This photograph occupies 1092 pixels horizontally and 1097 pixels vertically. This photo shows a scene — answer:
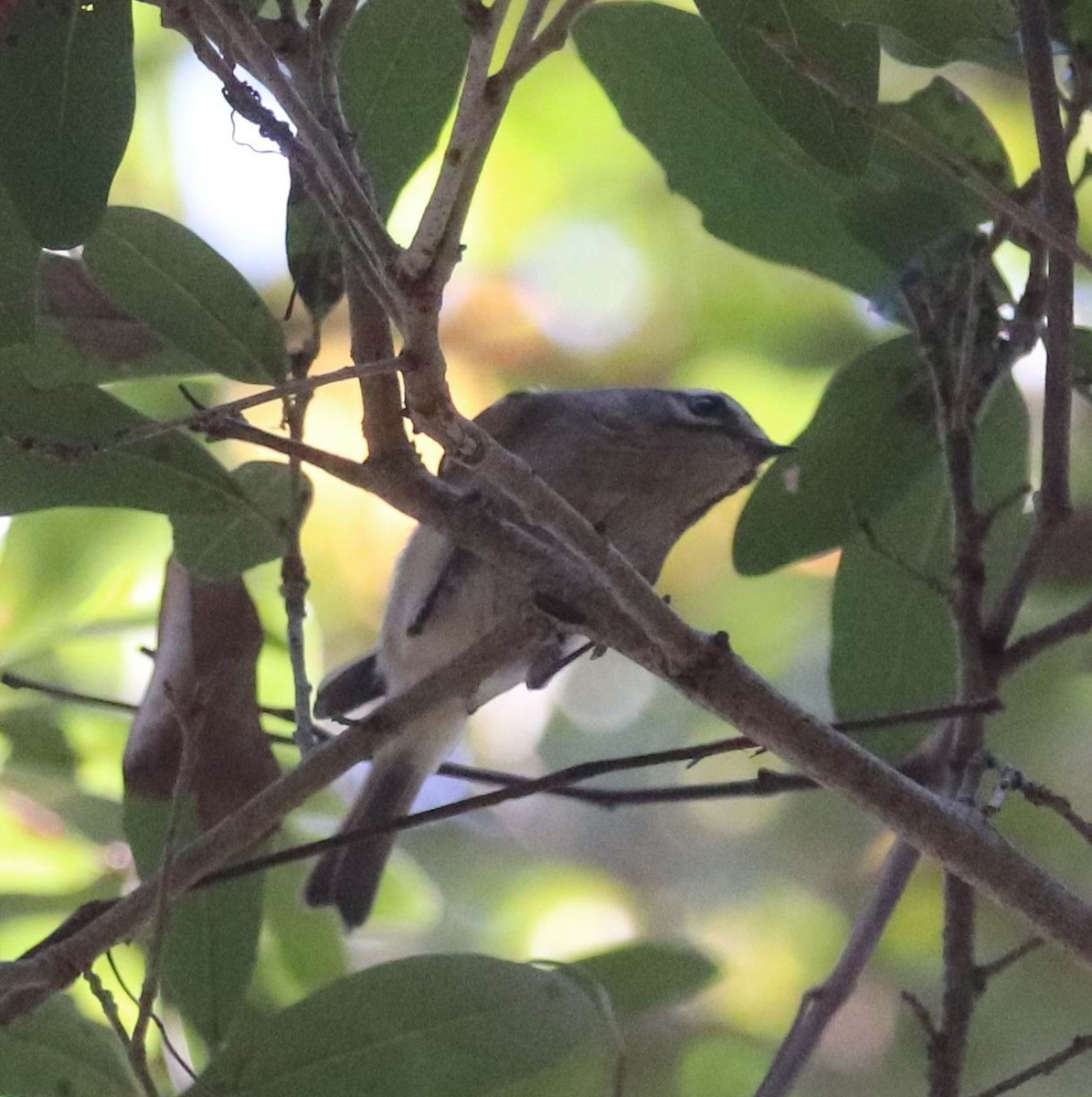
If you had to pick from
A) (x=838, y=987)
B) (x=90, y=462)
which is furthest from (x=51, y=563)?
(x=838, y=987)

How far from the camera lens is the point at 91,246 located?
123 cm

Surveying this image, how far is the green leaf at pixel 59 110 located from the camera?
1.08 meters

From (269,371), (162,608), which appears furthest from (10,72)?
(162,608)

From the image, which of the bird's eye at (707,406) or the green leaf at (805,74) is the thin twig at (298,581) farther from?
the bird's eye at (707,406)

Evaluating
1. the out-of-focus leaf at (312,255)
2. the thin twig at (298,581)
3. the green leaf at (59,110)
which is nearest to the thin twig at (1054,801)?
the thin twig at (298,581)

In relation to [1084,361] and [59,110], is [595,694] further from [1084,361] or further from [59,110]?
[59,110]

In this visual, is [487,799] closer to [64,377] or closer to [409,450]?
[409,450]

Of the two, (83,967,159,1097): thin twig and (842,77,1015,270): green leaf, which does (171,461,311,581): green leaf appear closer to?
(83,967,159,1097): thin twig

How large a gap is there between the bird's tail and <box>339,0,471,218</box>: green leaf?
0.77m

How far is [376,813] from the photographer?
2051 mm

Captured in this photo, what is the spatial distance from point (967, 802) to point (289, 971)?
3.00 ft

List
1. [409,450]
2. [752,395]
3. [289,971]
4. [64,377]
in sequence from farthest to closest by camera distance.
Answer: [752,395] < [289,971] < [64,377] < [409,450]

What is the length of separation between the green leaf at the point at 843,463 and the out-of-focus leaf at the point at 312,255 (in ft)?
1.46

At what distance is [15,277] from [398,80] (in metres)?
0.37
